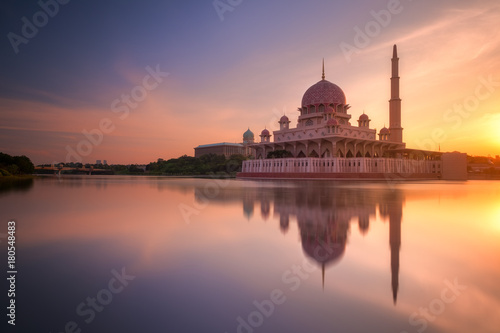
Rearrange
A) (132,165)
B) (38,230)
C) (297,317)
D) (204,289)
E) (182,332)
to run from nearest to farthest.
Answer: (182,332) → (297,317) → (204,289) → (38,230) → (132,165)

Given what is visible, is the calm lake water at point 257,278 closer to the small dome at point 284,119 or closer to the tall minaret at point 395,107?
the small dome at point 284,119

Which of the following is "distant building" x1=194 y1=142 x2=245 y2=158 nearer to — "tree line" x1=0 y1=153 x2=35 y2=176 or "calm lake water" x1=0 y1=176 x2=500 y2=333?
"tree line" x1=0 y1=153 x2=35 y2=176

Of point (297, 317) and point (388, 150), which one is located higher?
point (388, 150)

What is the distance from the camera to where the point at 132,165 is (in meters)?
96.6

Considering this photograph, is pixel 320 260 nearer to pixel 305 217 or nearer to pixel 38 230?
pixel 305 217

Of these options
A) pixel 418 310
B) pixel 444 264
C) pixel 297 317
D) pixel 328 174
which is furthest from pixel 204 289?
pixel 328 174

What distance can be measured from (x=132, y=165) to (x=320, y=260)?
100415 millimetres

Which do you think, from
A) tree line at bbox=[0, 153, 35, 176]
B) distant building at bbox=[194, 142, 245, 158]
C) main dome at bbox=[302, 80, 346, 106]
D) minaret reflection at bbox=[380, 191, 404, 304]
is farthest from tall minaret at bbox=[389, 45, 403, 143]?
distant building at bbox=[194, 142, 245, 158]

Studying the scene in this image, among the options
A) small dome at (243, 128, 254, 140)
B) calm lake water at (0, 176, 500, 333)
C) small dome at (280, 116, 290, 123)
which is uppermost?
small dome at (243, 128, 254, 140)

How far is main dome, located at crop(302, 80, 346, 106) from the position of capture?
48.2 metres

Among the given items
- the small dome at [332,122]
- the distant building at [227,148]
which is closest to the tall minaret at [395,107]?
the small dome at [332,122]

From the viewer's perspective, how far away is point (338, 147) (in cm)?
4428

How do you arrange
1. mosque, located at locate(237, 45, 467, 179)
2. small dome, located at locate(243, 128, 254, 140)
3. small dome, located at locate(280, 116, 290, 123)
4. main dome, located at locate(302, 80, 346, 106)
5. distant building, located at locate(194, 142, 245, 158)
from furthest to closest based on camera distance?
distant building, located at locate(194, 142, 245, 158), small dome, located at locate(243, 128, 254, 140), small dome, located at locate(280, 116, 290, 123), main dome, located at locate(302, 80, 346, 106), mosque, located at locate(237, 45, 467, 179)

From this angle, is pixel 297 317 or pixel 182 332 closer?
pixel 182 332
